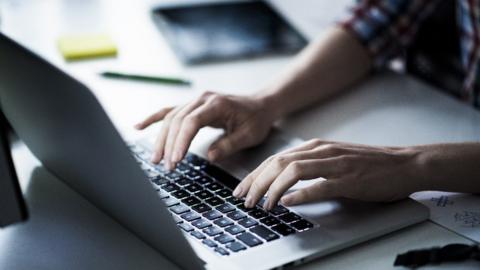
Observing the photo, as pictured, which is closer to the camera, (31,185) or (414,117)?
(31,185)

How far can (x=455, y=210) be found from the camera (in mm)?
965

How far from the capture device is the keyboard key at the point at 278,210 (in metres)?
0.92

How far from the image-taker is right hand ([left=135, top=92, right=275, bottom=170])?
3.41ft

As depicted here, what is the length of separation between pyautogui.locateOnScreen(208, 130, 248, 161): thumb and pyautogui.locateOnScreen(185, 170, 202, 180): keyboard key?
0.12 feet

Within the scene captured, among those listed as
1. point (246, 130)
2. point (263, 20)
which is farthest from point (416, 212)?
point (263, 20)

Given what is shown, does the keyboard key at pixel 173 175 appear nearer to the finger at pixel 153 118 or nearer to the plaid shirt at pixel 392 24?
the finger at pixel 153 118

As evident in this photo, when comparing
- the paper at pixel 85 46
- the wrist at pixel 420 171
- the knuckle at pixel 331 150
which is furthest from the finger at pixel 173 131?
the paper at pixel 85 46

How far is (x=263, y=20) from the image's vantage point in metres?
1.63

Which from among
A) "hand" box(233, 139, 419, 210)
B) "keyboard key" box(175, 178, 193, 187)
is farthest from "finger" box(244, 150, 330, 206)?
"keyboard key" box(175, 178, 193, 187)

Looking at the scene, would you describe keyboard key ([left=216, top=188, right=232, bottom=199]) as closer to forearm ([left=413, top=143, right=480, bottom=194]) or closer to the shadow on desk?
the shadow on desk

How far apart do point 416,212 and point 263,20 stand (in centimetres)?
80

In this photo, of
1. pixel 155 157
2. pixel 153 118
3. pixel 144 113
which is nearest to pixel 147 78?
pixel 144 113

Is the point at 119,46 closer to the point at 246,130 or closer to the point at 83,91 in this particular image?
the point at 246,130

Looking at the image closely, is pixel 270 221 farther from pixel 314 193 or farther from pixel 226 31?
pixel 226 31
